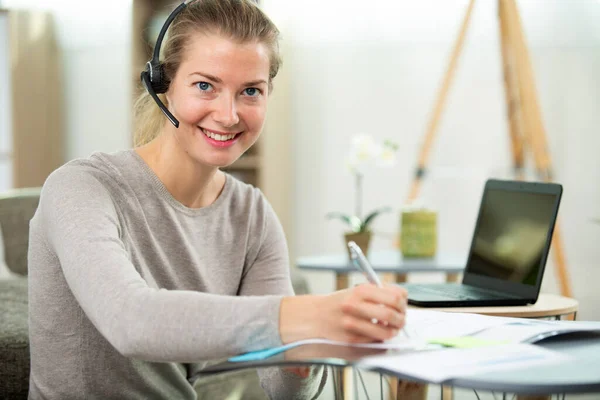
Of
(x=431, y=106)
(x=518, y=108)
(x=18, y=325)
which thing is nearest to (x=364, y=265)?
(x=18, y=325)

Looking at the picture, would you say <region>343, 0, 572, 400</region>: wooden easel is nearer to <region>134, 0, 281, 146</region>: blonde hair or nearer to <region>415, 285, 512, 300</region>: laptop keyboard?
<region>415, 285, 512, 300</region>: laptop keyboard

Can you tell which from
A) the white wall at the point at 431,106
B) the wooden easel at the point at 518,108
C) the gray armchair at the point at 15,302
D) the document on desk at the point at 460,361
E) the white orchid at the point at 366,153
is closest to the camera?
the document on desk at the point at 460,361

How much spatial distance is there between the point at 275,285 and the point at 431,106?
2552mm

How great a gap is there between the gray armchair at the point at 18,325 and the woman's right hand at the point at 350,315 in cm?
106

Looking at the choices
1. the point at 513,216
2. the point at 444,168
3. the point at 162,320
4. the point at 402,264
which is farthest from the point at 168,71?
the point at 444,168

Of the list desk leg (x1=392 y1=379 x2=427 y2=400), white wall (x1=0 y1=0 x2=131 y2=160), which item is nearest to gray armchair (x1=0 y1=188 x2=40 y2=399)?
desk leg (x1=392 y1=379 x2=427 y2=400)

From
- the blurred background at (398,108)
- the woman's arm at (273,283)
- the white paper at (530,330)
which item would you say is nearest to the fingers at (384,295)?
the white paper at (530,330)

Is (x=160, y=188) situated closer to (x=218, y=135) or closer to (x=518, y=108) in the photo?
(x=218, y=135)

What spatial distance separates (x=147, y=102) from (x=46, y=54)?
341 cm

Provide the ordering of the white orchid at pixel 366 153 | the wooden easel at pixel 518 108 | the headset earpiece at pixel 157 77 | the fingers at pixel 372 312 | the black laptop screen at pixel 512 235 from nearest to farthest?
the fingers at pixel 372 312, the headset earpiece at pixel 157 77, the black laptop screen at pixel 512 235, the white orchid at pixel 366 153, the wooden easel at pixel 518 108

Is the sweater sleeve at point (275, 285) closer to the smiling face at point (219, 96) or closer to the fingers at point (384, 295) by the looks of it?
the smiling face at point (219, 96)

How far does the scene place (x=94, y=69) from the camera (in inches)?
185

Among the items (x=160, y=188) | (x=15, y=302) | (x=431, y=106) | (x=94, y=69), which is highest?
(x=94, y=69)

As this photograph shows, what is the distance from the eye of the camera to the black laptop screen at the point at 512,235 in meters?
1.50
